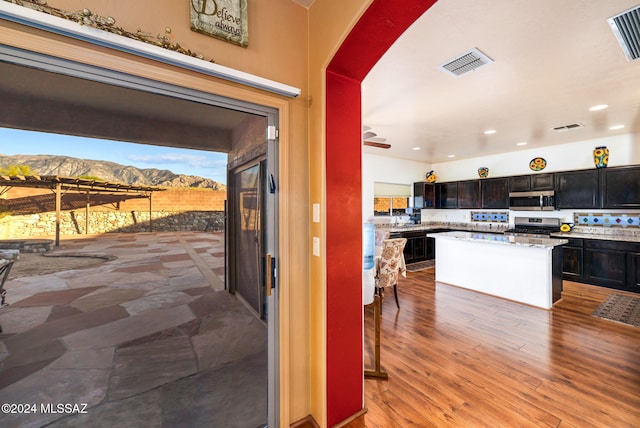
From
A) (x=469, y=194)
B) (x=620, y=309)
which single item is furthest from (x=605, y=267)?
(x=469, y=194)

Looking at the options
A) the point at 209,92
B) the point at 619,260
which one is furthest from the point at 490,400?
the point at 619,260

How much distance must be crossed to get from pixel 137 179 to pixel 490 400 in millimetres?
2942

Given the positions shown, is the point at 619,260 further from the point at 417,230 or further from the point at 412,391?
the point at 412,391

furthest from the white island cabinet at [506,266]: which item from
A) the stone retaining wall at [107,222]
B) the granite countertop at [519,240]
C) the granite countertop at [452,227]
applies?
the stone retaining wall at [107,222]

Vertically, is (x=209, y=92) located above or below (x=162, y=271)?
above

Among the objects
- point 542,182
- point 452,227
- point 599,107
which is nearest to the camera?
point 599,107

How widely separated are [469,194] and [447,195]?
610mm

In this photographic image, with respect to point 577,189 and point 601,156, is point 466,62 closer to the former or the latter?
point 601,156

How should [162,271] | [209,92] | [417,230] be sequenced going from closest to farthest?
[209,92] → [162,271] → [417,230]

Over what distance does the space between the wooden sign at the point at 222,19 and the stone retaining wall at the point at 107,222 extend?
106cm

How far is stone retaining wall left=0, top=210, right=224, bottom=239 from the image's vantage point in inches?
45.8

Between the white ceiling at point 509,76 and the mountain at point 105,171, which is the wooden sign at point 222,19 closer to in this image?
the mountain at point 105,171

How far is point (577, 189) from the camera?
16.9 ft

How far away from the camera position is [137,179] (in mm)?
1482
